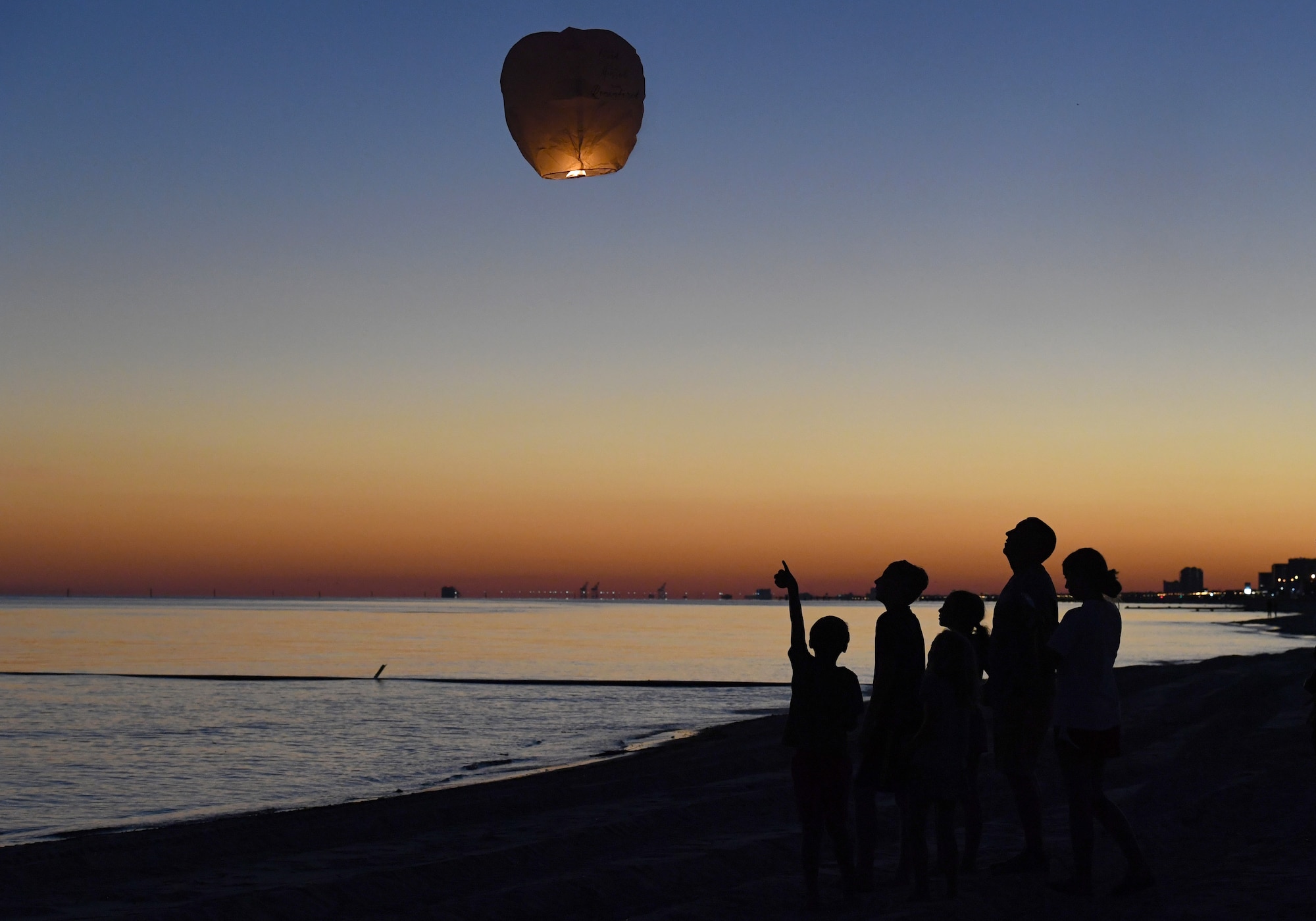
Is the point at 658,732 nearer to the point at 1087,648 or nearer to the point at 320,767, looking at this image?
the point at 320,767

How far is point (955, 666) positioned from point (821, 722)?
0.86m

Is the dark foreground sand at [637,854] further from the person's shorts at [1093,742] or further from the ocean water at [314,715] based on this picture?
the ocean water at [314,715]

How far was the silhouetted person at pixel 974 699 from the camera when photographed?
21.7 ft

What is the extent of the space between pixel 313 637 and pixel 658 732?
207ft

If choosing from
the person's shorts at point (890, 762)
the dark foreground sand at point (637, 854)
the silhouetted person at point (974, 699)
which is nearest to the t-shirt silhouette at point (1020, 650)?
the silhouetted person at point (974, 699)

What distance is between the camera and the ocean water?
18.0 metres

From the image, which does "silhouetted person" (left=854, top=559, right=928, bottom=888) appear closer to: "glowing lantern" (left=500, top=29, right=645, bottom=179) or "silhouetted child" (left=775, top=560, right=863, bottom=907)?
"silhouetted child" (left=775, top=560, right=863, bottom=907)

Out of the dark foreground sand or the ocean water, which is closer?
the dark foreground sand

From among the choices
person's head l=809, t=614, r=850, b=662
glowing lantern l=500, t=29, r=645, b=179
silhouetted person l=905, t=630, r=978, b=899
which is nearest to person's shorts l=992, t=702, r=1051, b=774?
silhouetted person l=905, t=630, r=978, b=899

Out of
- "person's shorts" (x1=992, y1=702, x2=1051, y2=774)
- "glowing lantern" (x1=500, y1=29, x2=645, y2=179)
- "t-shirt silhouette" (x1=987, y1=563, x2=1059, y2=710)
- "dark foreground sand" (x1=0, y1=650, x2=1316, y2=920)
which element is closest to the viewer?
"t-shirt silhouette" (x1=987, y1=563, x2=1059, y2=710)

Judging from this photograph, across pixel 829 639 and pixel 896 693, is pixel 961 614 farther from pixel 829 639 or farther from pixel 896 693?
pixel 829 639

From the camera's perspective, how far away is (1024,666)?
21.4 feet

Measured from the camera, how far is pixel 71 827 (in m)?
14.8

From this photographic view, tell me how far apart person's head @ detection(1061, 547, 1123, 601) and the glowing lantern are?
3.72m
